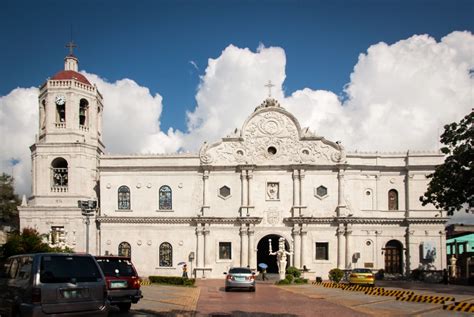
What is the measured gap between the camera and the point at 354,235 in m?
45.4

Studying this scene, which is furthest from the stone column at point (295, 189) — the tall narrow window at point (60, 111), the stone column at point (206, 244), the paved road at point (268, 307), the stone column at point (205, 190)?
the paved road at point (268, 307)

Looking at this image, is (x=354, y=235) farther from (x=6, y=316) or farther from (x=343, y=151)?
(x=6, y=316)

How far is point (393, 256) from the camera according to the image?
46.0 meters

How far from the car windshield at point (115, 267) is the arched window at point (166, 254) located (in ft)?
91.0

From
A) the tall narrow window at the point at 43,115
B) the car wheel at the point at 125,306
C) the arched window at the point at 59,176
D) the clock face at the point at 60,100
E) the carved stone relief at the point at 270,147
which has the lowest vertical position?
the car wheel at the point at 125,306

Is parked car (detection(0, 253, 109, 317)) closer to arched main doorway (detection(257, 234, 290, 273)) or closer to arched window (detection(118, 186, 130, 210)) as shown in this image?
arched window (detection(118, 186, 130, 210))

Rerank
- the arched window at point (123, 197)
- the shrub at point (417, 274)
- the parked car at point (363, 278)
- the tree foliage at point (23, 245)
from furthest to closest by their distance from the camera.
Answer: the arched window at point (123, 197) → the shrub at point (417, 274) → the parked car at point (363, 278) → the tree foliage at point (23, 245)

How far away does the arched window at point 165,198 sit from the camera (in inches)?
1841

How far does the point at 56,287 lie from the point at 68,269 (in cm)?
55

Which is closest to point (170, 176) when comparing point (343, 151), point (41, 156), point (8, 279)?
point (41, 156)

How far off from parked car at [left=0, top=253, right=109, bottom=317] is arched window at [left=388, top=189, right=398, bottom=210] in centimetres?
3775

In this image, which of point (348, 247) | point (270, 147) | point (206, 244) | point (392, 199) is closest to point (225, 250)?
point (206, 244)

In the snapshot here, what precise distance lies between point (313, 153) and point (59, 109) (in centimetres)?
2244

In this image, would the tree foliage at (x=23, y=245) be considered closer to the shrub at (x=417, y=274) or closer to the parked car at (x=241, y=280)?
the parked car at (x=241, y=280)
